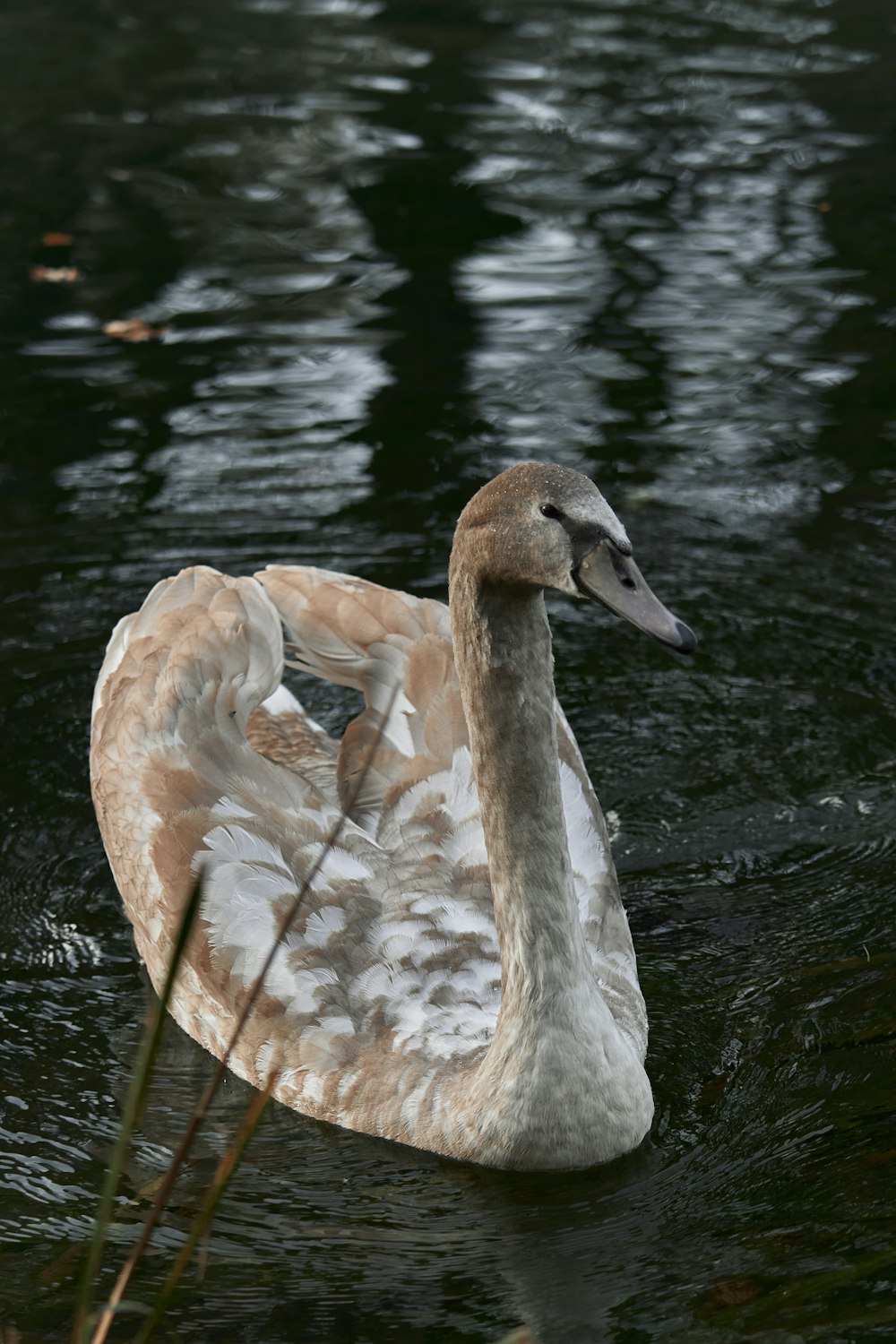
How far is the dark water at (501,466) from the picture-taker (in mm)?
4891

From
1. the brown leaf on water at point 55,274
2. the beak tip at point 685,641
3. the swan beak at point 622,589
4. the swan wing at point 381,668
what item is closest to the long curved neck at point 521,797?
the swan beak at point 622,589

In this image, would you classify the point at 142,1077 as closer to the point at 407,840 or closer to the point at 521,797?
the point at 521,797

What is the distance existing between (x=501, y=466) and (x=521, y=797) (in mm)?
4749

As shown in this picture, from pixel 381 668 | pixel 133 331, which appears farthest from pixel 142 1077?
pixel 133 331

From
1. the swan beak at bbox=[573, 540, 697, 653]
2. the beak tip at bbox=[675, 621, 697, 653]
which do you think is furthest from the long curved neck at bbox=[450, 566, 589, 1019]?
the beak tip at bbox=[675, 621, 697, 653]

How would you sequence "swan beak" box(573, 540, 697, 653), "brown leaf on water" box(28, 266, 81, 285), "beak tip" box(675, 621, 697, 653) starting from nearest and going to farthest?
"beak tip" box(675, 621, 697, 653)
"swan beak" box(573, 540, 697, 653)
"brown leaf on water" box(28, 266, 81, 285)

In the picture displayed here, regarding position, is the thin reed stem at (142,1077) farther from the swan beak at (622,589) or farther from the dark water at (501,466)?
the swan beak at (622,589)

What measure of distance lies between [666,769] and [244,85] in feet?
34.9

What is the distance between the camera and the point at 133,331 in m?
11.6

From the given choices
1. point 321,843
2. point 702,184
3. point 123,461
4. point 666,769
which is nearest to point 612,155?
point 702,184

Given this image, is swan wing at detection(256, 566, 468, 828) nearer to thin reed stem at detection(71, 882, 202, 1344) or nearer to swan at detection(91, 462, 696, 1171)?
swan at detection(91, 462, 696, 1171)

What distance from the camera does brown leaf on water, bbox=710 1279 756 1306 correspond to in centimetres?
441

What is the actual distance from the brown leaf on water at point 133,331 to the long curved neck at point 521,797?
6.96 metres

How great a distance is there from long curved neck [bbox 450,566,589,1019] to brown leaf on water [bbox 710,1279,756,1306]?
90 centimetres
